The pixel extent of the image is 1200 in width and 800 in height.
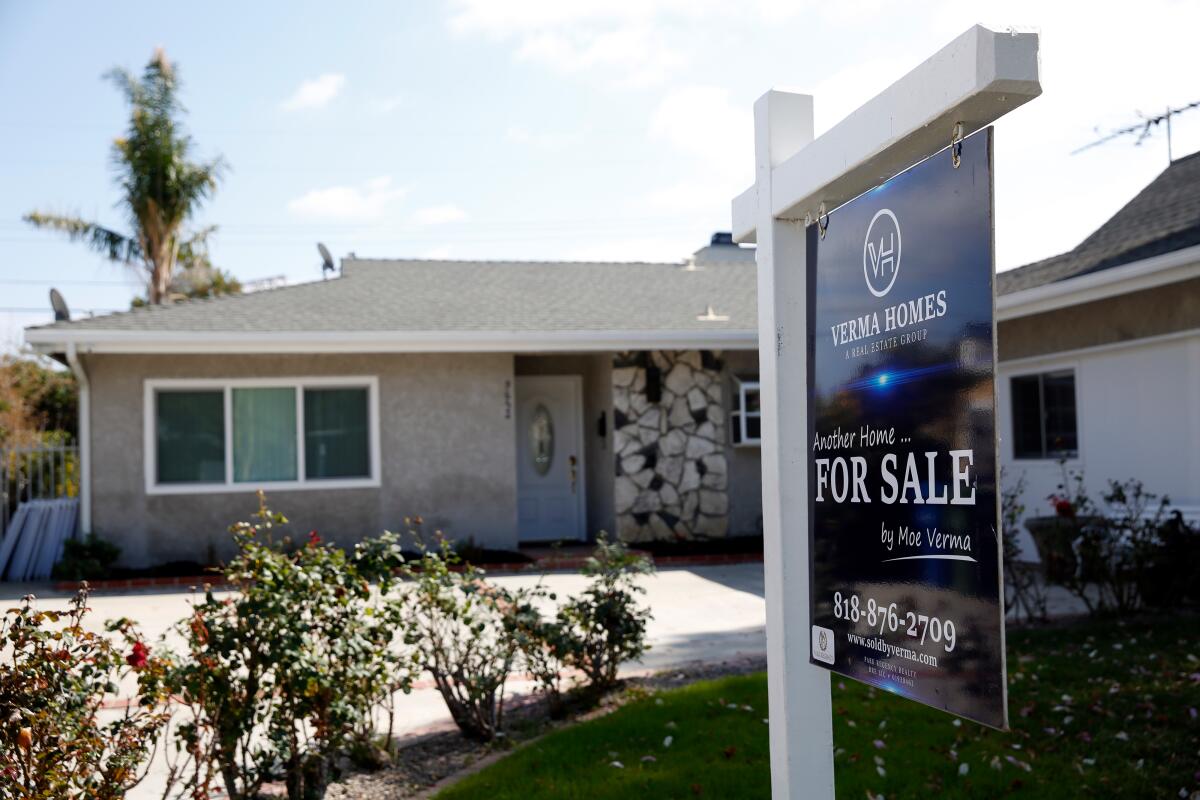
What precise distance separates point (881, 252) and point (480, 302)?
1292 cm

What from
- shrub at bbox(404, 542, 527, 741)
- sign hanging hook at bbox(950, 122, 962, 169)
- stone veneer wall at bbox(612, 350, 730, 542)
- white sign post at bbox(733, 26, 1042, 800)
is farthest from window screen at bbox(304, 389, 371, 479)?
sign hanging hook at bbox(950, 122, 962, 169)

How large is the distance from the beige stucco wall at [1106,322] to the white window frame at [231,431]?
769cm

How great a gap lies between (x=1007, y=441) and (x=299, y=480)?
8590 mm

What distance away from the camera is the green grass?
4.51 m

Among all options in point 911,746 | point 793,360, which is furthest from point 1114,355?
point 793,360

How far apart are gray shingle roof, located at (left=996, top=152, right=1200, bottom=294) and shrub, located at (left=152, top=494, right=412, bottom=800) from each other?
7.87m

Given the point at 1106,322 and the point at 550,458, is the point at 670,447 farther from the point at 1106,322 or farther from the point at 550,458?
the point at 1106,322

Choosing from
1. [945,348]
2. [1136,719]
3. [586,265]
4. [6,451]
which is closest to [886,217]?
[945,348]

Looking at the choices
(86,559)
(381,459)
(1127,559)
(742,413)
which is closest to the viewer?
(1127,559)

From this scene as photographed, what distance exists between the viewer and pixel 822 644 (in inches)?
114

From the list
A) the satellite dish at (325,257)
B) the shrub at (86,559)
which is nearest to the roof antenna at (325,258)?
the satellite dish at (325,257)

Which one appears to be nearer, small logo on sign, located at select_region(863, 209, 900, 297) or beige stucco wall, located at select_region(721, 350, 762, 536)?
small logo on sign, located at select_region(863, 209, 900, 297)

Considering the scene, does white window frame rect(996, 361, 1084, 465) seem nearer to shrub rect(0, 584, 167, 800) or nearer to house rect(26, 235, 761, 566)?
house rect(26, 235, 761, 566)

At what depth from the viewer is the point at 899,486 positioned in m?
2.52
